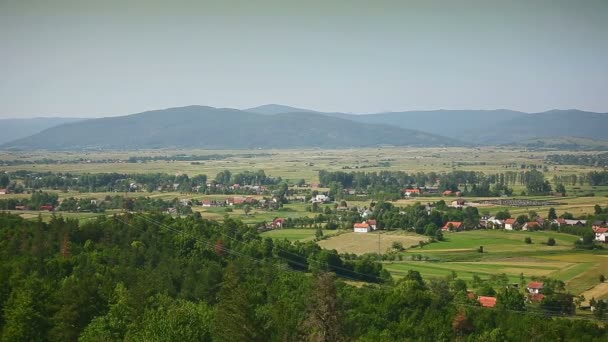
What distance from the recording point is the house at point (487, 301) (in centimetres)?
2524

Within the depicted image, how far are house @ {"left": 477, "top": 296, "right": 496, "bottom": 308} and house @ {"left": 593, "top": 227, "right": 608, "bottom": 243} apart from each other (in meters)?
20.2

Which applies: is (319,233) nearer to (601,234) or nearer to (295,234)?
(295,234)

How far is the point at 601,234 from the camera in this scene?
1724 inches

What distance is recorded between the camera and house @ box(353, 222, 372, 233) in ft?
159

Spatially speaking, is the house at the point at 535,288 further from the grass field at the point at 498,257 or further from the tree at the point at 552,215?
the tree at the point at 552,215

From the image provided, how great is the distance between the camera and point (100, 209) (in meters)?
50.4

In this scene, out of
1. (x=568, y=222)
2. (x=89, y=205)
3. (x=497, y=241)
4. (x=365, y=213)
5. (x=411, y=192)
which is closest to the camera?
(x=497, y=241)

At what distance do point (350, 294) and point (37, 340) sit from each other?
420 inches

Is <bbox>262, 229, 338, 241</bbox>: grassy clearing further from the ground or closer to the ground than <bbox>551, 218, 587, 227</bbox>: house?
closer to the ground

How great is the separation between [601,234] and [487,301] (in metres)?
21.5

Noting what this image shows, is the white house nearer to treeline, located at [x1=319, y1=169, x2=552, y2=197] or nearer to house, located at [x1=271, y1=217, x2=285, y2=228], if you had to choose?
house, located at [x1=271, y1=217, x2=285, y2=228]

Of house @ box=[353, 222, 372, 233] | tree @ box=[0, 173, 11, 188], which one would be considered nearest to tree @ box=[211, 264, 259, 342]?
house @ box=[353, 222, 372, 233]

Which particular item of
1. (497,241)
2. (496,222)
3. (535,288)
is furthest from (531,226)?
(535,288)

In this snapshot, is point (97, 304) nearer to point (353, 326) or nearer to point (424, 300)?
point (353, 326)
